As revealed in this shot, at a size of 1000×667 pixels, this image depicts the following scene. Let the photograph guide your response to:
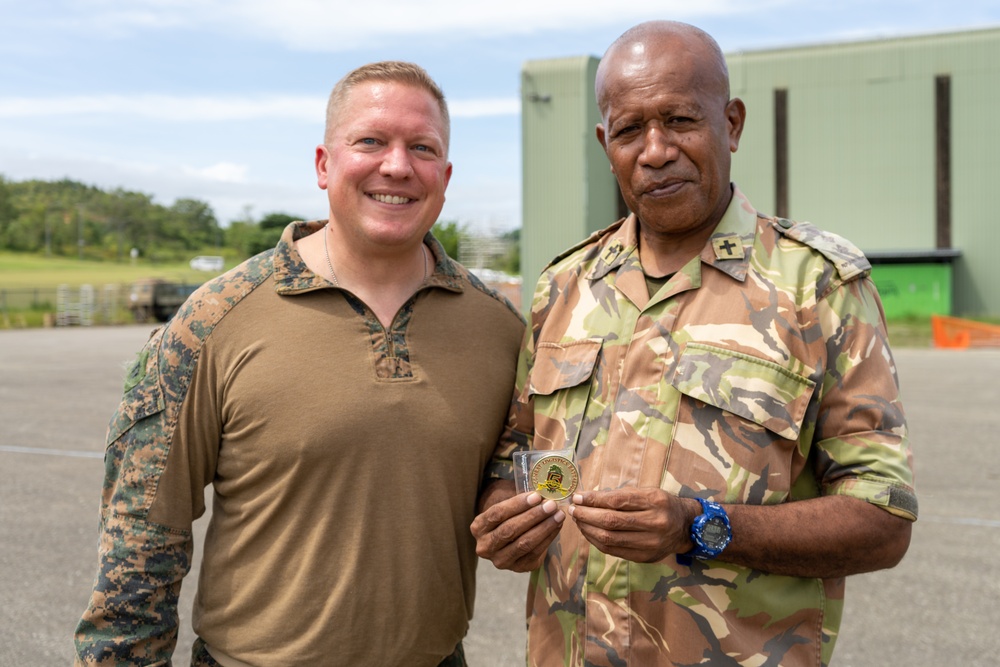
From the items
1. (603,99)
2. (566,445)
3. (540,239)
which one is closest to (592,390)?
(566,445)

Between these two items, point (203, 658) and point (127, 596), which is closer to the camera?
point (127, 596)

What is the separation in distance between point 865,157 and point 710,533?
3737cm

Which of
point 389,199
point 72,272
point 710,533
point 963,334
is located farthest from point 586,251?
point 72,272

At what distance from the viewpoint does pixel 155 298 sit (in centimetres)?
5041

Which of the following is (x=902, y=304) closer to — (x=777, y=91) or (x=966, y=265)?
(x=966, y=265)

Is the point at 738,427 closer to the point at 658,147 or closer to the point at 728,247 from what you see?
the point at 728,247

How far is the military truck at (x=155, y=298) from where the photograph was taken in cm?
5034

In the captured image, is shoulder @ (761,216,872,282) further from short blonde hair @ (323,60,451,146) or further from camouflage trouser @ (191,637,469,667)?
camouflage trouser @ (191,637,469,667)

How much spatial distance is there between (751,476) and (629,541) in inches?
15.7

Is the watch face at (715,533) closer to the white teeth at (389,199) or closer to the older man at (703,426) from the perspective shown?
the older man at (703,426)

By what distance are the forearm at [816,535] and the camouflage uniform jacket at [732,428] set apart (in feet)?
0.19

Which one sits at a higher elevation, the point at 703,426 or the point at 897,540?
the point at 703,426

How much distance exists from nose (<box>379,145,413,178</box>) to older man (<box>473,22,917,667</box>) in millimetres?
578

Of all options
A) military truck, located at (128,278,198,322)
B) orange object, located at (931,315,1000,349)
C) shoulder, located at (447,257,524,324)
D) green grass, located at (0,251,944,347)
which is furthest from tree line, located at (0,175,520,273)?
shoulder, located at (447,257,524,324)
